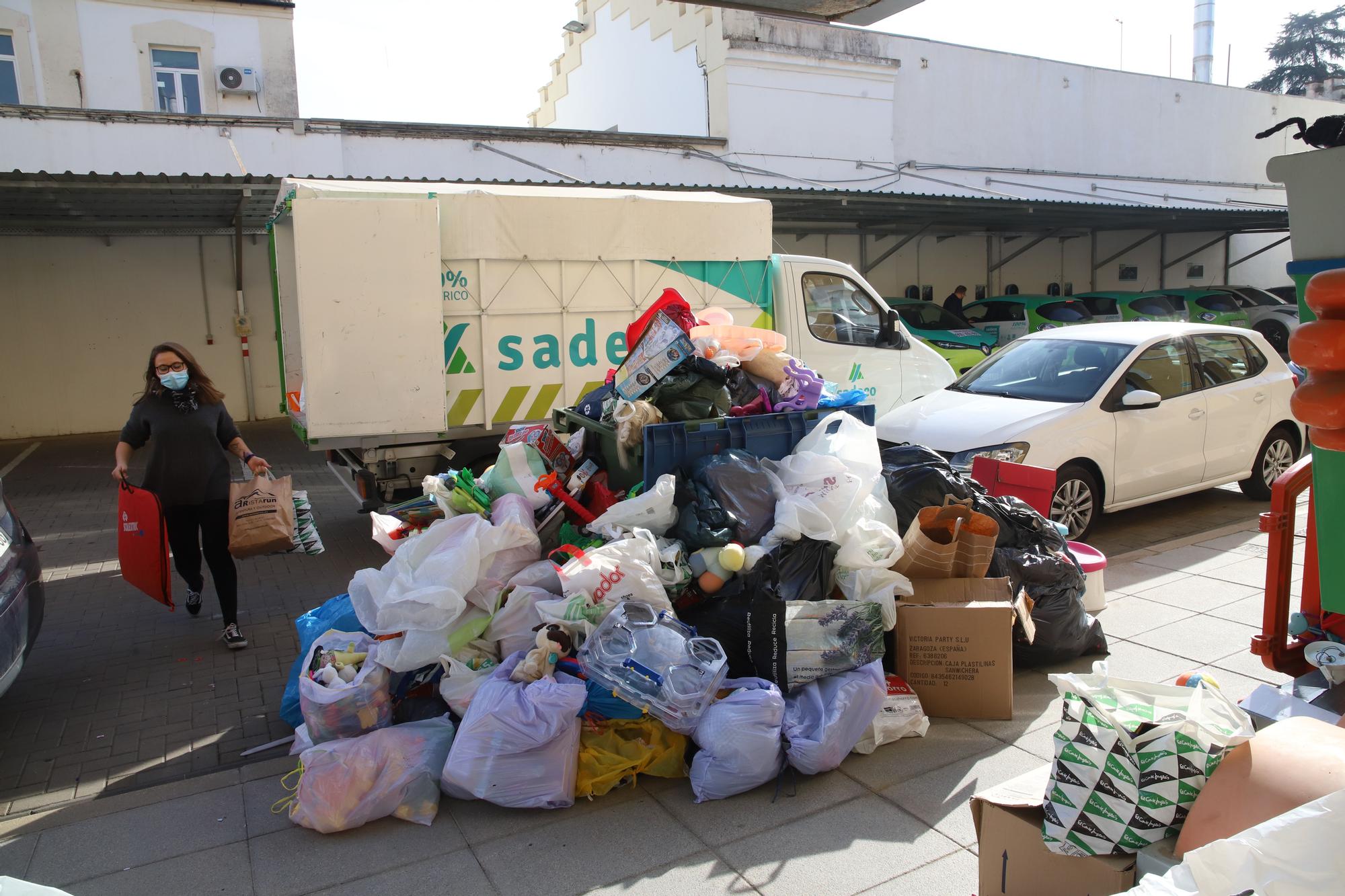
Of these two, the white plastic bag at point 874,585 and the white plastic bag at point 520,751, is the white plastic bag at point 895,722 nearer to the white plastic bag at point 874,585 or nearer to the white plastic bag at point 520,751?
the white plastic bag at point 874,585

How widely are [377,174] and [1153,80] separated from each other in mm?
20767

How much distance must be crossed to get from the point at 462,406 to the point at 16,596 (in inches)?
135

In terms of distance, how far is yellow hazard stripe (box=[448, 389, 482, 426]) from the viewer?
7.29m

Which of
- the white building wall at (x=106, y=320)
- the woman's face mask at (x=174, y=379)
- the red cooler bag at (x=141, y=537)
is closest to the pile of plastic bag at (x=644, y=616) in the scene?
the red cooler bag at (x=141, y=537)

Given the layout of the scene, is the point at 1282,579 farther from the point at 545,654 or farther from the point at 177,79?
the point at 177,79

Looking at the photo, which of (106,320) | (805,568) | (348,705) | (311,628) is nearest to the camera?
(348,705)

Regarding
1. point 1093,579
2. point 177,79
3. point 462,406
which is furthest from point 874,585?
point 177,79

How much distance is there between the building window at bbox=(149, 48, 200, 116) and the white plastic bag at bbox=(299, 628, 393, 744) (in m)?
15.5

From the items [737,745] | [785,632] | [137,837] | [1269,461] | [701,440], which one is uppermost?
[701,440]

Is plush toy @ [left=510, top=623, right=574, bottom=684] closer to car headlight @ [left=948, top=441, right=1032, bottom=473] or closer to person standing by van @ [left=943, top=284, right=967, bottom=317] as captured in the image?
car headlight @ [left=948, top=441, right=1032, bottom=473]

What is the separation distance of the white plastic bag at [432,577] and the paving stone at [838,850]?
1.55 meters

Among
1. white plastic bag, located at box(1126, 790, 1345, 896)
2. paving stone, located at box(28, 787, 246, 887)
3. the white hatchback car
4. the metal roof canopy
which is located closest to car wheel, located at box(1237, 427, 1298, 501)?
the white hatchback car

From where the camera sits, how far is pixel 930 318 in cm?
1672

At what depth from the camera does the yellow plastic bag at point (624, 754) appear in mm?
3566
